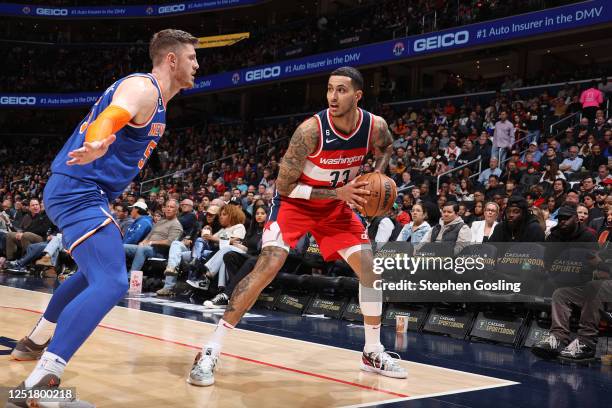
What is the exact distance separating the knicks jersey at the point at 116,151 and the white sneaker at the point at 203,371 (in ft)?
3.63

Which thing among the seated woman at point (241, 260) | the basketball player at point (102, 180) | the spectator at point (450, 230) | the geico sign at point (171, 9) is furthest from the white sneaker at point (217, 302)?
the geico sign at point (171, 9)

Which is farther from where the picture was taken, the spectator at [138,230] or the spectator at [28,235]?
the spectator at [28,235]

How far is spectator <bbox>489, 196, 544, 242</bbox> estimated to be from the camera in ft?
20.3

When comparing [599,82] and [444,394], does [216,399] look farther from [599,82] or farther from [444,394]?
[599,82]

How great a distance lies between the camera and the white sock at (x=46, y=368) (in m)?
2.79

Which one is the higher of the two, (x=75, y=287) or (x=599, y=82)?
(x=599, y=82)

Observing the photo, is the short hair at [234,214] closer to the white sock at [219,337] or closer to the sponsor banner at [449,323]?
the sponsor banner at [449,323]

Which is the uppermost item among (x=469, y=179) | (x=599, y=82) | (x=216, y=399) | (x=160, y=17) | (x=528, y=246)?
(x=160, y=17)

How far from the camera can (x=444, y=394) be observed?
143 inches

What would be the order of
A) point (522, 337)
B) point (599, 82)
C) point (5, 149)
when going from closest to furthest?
point (522, 337) → point (599, 82) → point (5, 149)

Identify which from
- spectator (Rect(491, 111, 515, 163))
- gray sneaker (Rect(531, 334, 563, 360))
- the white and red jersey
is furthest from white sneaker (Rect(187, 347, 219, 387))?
spectator (Rect(491, 111, 515, 163))

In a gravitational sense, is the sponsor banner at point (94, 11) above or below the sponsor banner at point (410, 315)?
above

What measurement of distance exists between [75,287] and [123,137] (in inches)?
42.8

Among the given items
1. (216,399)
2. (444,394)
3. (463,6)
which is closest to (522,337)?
(444,394)
